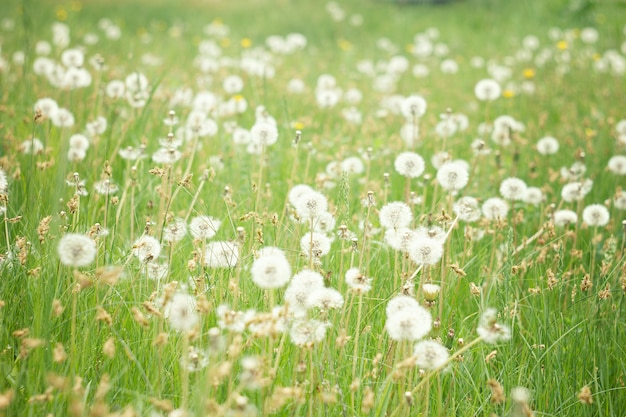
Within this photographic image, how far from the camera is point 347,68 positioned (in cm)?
707

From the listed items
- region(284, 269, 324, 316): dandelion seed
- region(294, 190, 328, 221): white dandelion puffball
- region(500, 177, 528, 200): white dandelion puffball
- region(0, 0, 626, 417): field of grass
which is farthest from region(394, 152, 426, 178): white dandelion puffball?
region(284, 269, 324, 316): dandelion seed

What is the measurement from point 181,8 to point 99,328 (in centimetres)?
1076

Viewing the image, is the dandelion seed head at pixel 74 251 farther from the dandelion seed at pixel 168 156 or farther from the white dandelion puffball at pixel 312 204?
the dandelion seed at pixel 168 156

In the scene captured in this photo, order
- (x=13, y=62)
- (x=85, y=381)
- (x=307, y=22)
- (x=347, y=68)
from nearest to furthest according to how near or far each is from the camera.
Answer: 1. (x=85, y=381)
2. (x=13, y=62)
3. (x=347, y=68)
4. (x=307, y=22)

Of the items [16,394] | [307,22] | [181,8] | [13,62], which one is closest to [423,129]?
[16,394]

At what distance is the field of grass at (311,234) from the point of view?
5.33 feet

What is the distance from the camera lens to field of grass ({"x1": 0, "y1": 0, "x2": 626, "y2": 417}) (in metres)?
1.62

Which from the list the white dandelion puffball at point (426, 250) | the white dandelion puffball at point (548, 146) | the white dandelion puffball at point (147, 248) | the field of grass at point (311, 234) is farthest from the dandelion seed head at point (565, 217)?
the white dandelion puffball at point (147, 248)

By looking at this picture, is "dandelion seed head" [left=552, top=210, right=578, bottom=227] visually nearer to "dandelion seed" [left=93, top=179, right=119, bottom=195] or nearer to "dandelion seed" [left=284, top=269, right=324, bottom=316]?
"dandelion seed" [left=284, top=269, right=324, bottom=316]

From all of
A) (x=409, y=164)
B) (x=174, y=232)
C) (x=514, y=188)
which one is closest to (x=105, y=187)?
(x=174, y=232)

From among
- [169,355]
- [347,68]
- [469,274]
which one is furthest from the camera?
[347,68]

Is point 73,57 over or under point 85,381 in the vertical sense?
over

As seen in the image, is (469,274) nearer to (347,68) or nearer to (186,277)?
(186,277)

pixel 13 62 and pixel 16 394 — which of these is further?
pixel 13 62
